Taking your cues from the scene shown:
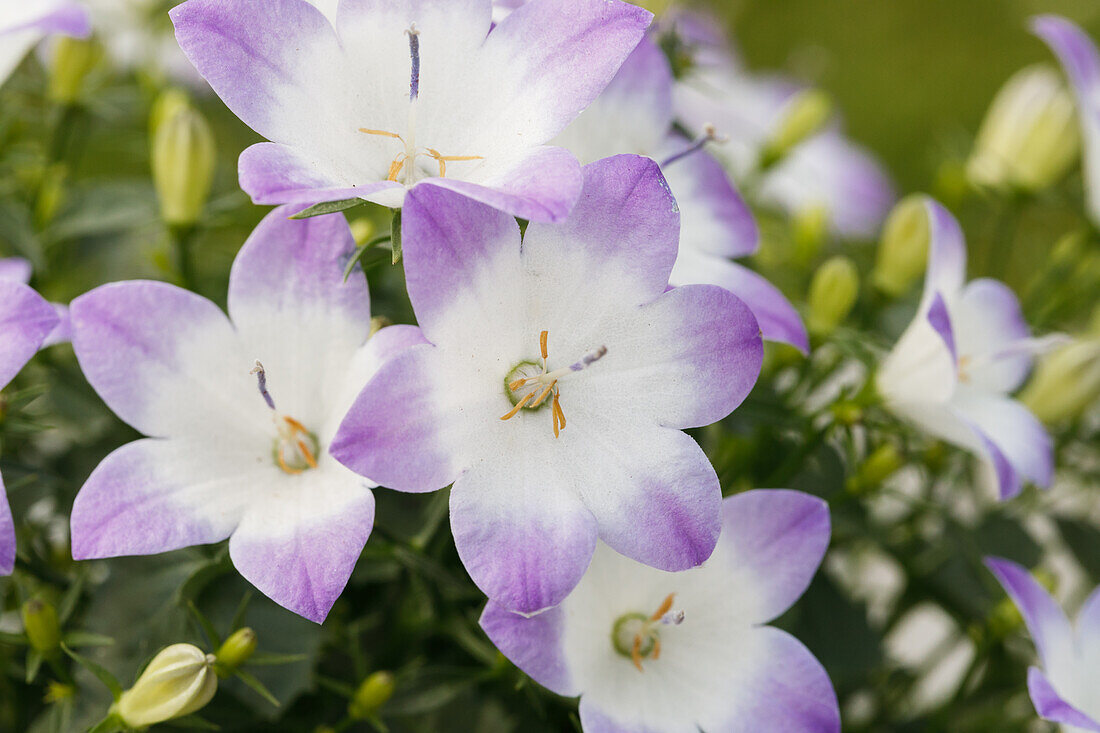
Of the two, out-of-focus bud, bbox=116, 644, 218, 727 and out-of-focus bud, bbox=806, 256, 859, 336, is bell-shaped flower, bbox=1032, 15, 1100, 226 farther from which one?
out-of-focus bud, bbox=116, 644, 218, 727

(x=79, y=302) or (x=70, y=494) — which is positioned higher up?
(x=79, y=302)

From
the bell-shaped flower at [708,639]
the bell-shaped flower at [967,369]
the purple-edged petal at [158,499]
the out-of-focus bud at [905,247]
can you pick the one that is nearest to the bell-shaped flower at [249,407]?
the purple-edged petal at [158,499]

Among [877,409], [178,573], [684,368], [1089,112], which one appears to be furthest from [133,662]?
[1089,112]

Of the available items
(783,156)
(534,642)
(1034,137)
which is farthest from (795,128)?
(534,642)

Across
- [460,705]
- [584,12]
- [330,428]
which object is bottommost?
[460,705]

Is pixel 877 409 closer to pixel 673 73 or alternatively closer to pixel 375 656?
pixel 673 73

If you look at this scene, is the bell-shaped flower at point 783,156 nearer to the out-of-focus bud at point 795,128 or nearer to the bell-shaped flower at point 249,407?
the out-of-focus bud at point 795,128

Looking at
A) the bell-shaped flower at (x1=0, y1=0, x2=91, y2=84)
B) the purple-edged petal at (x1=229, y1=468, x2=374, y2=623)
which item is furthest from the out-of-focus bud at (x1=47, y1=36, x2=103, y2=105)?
the purple-edged petal at (x1=229, y1=468, x2=374, y2=623)
